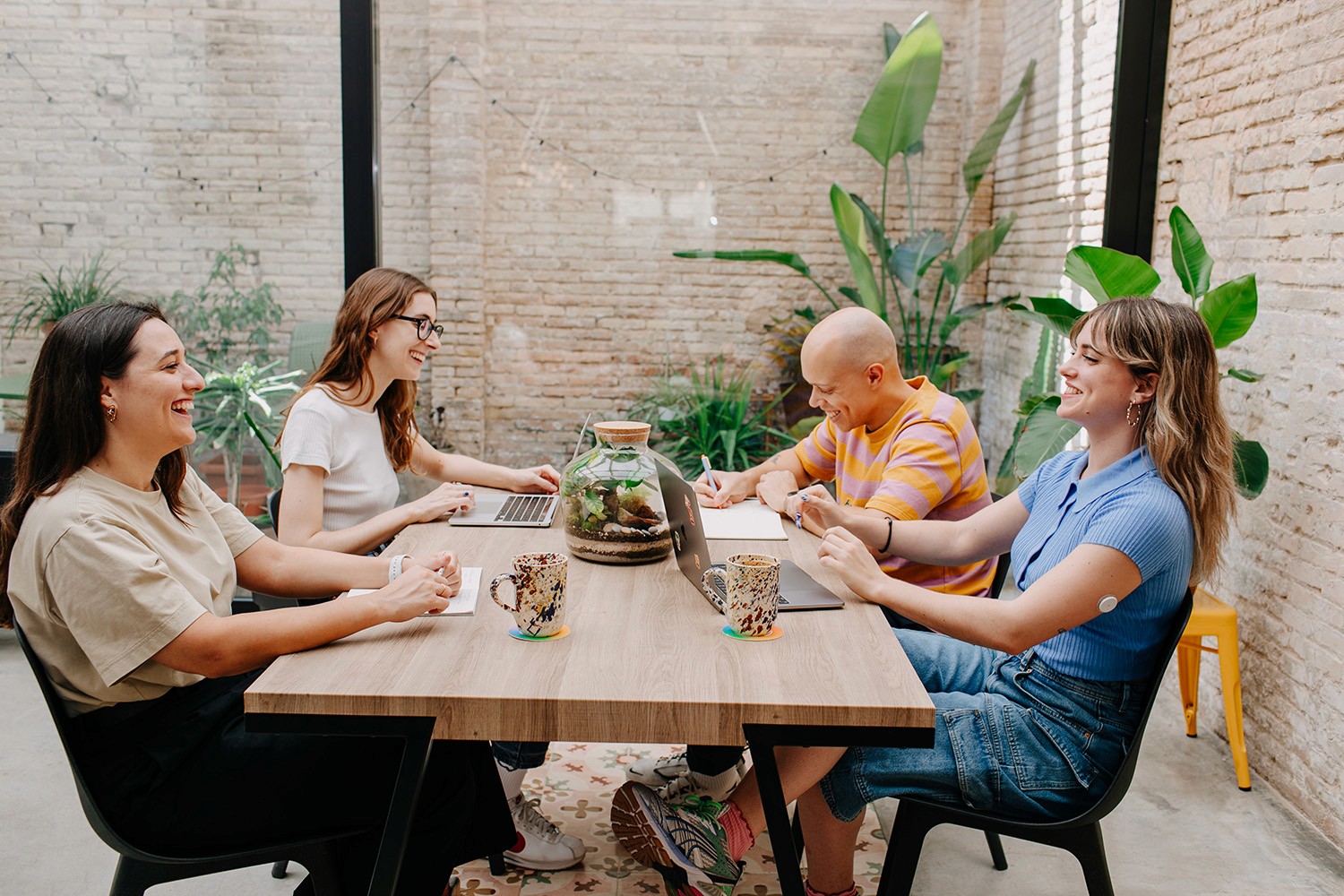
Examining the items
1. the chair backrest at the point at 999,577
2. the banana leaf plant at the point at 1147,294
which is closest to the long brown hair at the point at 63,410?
the chair backrest at the point at 999,577

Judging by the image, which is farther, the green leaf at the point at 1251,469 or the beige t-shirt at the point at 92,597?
the green leaf at the point at 1251,469

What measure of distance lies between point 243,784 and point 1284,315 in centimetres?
291

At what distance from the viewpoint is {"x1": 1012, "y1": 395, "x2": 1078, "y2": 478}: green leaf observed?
3.22 m

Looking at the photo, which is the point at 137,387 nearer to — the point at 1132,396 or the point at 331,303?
the point at 1132,396

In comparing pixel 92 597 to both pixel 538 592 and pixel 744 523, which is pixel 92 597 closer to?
pixel 538 592

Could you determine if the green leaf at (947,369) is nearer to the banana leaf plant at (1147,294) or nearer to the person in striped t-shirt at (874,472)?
the banana leaf plant at (1147,294)

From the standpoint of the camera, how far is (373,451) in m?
2.64

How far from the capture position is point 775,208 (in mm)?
5500

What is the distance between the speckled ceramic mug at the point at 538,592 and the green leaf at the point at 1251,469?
212 centimetres

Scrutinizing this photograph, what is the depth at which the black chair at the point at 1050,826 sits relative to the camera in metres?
1.73

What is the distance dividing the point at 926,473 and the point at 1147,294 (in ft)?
4.44

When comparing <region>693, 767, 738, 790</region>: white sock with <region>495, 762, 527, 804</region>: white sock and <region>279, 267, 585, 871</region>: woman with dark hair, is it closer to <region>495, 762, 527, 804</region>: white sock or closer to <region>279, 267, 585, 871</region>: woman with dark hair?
<region>279, 267, 585, 871</region>: woman with dark hair

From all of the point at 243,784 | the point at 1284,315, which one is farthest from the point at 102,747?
the point at 1284,315

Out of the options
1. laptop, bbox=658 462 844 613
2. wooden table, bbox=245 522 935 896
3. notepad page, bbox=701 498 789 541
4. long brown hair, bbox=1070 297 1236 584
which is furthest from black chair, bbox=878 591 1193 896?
notepad page, bbox=701 498 789 541
